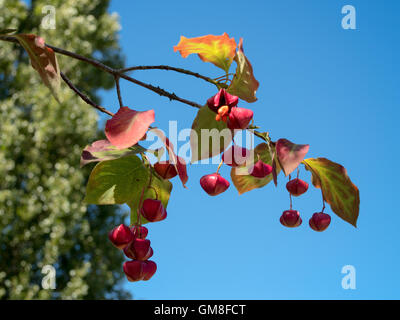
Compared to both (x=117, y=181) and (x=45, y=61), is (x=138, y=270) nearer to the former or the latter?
(x=117, y=181)

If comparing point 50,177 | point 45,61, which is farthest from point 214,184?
point 50,177

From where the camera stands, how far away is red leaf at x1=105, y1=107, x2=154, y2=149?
1.52 ft

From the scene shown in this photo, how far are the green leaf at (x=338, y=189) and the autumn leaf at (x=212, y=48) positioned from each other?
0.20 meters

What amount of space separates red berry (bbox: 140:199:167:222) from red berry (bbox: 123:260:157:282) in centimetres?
7

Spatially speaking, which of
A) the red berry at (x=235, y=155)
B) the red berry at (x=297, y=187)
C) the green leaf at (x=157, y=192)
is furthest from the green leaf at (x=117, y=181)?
the red berry at (x=297, y=187)

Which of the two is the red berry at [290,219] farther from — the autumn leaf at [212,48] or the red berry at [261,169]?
the autumn leaf at [212,48]

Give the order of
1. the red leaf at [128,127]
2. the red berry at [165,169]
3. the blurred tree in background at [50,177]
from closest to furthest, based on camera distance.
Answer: the red leaf at [128,127]
the red berry at [165,169]
the blurred tree in background at [50,177]

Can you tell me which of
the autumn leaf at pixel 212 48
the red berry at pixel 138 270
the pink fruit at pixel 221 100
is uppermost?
the autumn leaf at pixel 212 48

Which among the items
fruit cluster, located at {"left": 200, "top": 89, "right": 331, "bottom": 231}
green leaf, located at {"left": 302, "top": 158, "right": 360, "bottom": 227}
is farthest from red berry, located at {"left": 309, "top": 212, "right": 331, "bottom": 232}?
green leaf, located at {"left": 302, "top": 158, "right": 360, "bottom": 227}

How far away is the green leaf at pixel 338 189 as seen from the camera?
1.86ft

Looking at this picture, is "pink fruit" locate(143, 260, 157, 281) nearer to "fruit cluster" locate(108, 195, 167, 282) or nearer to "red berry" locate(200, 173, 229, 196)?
"fruit cluster" locate(108, 195, 167, 282)
